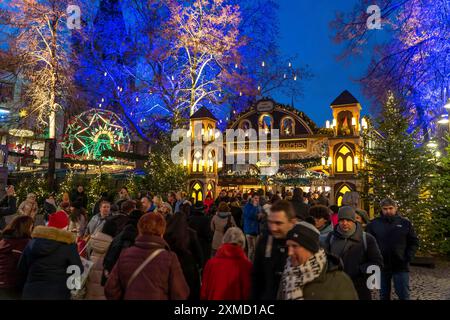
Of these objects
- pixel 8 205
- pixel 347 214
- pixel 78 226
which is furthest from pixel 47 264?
pixel 8 205

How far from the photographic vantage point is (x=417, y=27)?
15938 mm

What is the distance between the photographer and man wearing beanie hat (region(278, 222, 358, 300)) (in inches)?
101

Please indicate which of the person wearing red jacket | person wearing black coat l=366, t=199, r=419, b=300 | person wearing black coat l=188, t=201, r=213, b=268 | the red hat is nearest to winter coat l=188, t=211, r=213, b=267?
person wearing black coat l=188, t=201, r=213, b=268

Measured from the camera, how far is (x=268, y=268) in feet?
10.9

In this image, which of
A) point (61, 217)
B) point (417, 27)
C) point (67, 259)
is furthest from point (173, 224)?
point (417, 27)

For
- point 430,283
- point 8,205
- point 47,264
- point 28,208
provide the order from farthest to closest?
point 8,205, point 430,283, point 28,208, point 47,264

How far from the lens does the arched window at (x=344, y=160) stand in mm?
16062

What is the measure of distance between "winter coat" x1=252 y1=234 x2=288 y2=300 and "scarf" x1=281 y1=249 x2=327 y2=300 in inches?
21.3

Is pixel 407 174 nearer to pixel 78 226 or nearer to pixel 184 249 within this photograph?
pixel 184 249

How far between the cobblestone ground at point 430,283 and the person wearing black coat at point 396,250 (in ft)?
5.02

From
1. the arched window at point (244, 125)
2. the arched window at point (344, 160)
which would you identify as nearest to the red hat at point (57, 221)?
the arched window at point (344, 160)

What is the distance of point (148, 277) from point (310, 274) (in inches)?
52.2

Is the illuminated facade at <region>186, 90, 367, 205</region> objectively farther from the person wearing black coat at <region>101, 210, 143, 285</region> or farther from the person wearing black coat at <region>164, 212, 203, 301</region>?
the person wearing black coat at <region>101, 210, 143, 285</region>
